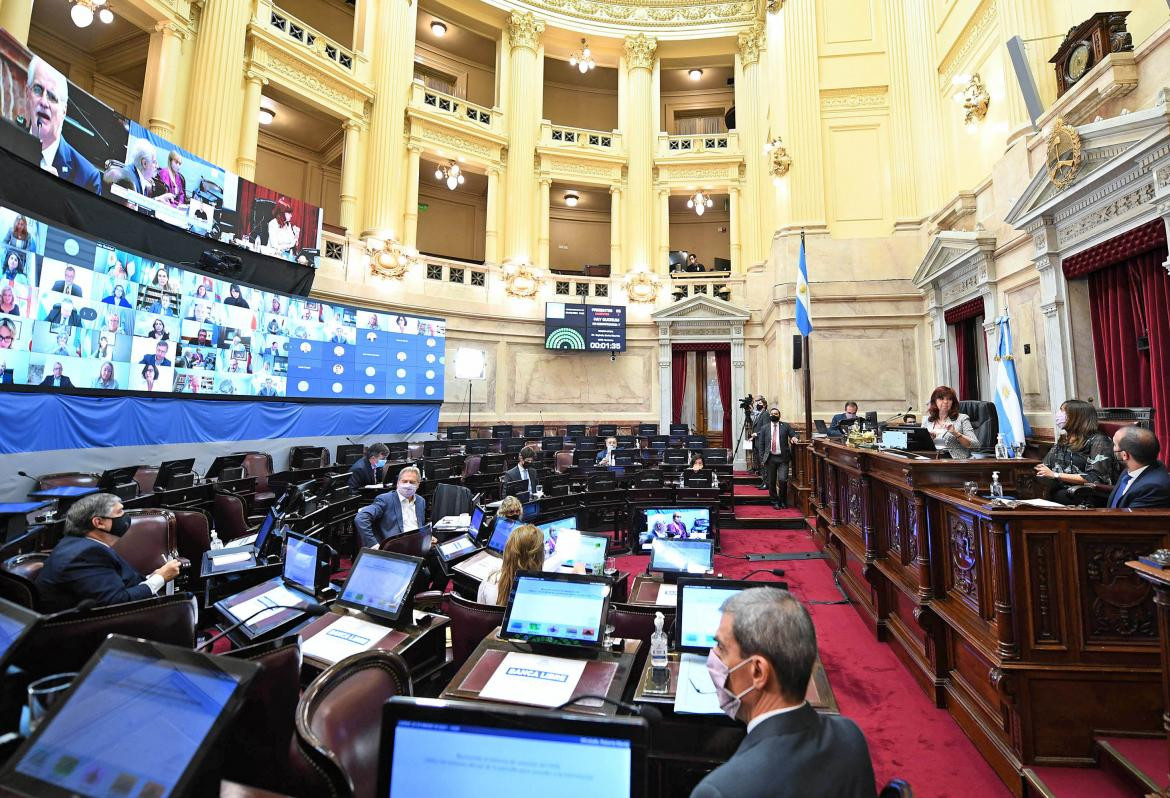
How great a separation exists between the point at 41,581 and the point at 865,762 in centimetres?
366

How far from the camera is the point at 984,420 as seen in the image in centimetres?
650

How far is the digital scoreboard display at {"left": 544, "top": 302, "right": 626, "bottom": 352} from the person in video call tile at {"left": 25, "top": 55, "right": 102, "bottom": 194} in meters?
9.66

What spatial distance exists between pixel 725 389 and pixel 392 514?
1196cm

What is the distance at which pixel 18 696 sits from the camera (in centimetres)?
156

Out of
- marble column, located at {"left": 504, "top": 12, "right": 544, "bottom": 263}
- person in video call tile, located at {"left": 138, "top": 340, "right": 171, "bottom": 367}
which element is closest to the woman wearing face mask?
person in video call tile, located at {"left": 138, "top": 340, "right": 171, "bottom": 367}

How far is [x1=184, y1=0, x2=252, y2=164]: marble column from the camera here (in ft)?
35.3

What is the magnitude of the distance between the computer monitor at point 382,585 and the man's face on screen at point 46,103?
787cm

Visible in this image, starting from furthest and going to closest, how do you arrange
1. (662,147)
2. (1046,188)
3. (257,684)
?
(662,147) → (1046,188) → (257,684)

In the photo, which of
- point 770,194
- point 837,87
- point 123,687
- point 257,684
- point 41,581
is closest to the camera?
point 123,687

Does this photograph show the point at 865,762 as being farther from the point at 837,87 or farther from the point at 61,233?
the point at 837,87

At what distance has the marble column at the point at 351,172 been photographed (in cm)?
1322

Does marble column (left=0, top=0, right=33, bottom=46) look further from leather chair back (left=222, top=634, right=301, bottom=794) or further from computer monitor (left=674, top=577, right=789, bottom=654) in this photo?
computer monitor (left=674, top=577, right=789, bottom=654)

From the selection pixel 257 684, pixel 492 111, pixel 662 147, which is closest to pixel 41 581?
pixel 257 684

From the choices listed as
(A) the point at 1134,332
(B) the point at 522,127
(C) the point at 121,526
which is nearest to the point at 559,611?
(C) the point at 121,526
